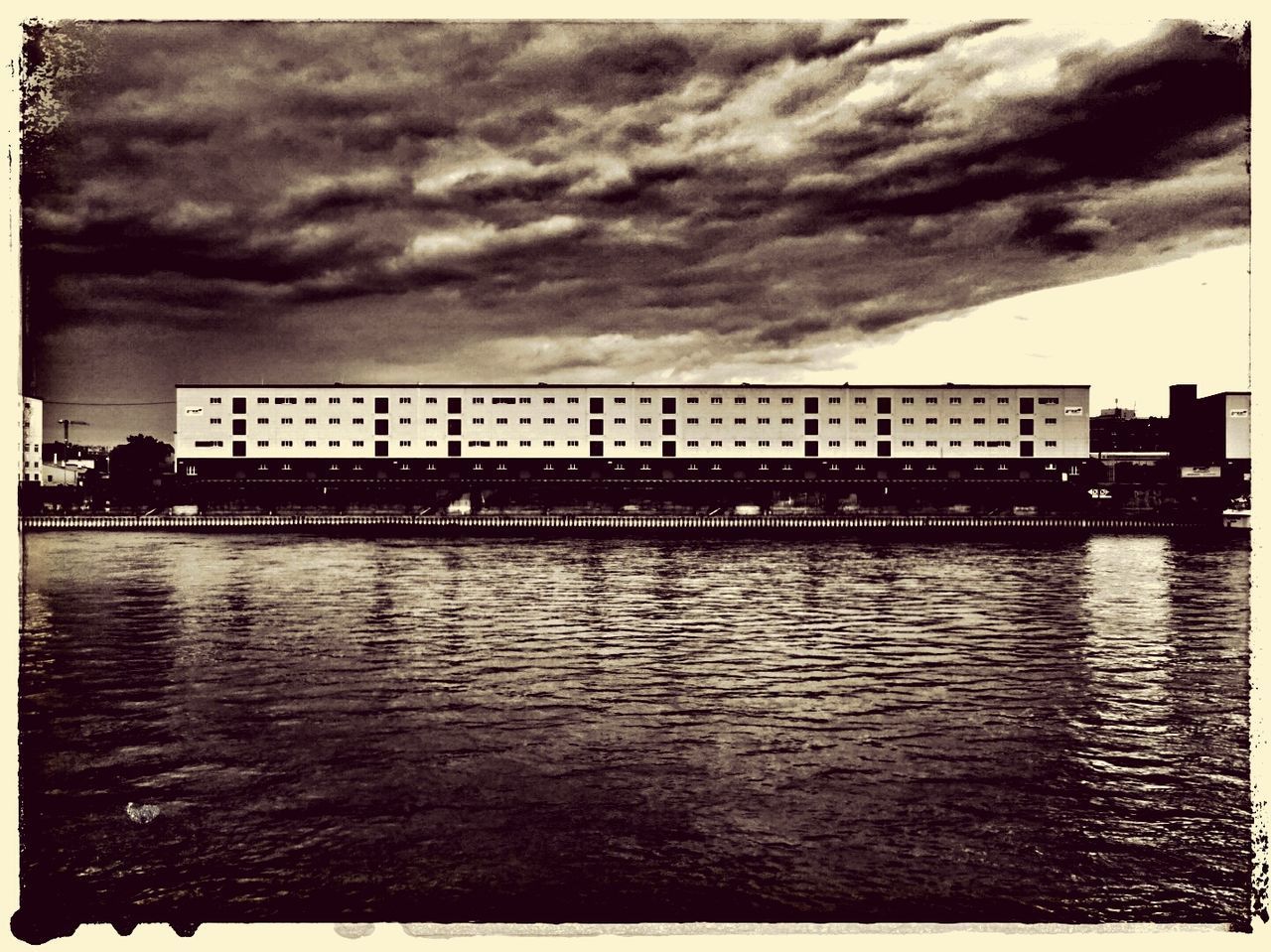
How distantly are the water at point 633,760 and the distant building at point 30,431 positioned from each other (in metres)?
2.13

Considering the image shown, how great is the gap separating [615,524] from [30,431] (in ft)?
186

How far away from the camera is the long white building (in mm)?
76875

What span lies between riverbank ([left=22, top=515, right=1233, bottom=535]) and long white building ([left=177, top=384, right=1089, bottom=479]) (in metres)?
8.93

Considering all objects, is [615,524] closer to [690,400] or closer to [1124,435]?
[690,400]

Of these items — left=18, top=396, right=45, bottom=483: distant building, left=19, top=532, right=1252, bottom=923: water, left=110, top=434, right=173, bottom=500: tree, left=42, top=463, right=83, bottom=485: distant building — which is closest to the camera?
left=18, top=396, right=45, bottom=483: distant building

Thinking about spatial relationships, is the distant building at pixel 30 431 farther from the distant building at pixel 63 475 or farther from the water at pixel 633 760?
the distant building at pixel 63 475

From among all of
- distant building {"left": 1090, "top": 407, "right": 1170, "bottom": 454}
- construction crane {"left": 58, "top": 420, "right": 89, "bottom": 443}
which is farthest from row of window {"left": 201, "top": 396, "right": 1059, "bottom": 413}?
construction crane {"left": 58, "top": 420, "right": 89, "bottom": 443}

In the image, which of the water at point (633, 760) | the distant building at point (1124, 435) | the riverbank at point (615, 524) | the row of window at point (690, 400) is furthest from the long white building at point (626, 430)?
the water at point (633, 760)

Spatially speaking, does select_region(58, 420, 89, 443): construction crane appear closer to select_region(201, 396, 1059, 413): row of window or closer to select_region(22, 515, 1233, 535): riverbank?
select_region(22, 515, 1233, 535): riverbank

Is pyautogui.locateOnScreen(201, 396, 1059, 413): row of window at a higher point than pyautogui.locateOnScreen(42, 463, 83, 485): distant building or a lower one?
higher

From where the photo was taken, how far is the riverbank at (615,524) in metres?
65.8

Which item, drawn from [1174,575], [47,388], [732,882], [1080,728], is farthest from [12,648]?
[1174,575]

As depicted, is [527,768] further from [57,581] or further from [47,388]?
[57,581]

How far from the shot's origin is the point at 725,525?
66.6m
